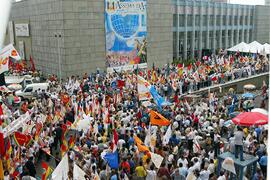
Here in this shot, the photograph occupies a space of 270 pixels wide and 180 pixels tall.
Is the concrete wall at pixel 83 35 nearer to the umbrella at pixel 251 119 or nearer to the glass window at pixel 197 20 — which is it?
the glass window at pixel 197 20

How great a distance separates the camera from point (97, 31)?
104 feet

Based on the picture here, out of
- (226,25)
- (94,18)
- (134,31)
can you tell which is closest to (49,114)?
(94,18)

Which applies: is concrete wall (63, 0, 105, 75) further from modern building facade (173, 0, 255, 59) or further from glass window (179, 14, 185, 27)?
glass window (179, 14, 185, 27)

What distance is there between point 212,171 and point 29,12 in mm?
31705

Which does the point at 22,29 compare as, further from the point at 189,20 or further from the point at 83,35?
the point at 189,20

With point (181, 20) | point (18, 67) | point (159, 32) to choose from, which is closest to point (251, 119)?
point (159, 32)

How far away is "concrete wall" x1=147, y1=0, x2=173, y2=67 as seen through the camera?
3600 centimetres

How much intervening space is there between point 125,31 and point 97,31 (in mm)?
2994

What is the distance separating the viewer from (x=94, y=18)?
31.3 metres

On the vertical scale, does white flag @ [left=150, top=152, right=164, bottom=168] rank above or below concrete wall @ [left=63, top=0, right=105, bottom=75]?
below

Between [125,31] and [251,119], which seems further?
[125,31]

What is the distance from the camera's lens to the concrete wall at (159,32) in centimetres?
3600

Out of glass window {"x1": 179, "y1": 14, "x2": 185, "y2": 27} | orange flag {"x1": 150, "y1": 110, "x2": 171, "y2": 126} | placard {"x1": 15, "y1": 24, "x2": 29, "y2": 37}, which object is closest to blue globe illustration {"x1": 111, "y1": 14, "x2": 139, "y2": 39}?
placard {"x1": 15, "y1": 24, "x2": 29, "y2": 37}

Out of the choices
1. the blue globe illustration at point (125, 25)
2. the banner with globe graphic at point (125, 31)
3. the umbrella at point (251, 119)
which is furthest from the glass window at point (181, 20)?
the umbrella at point (251, 119)
